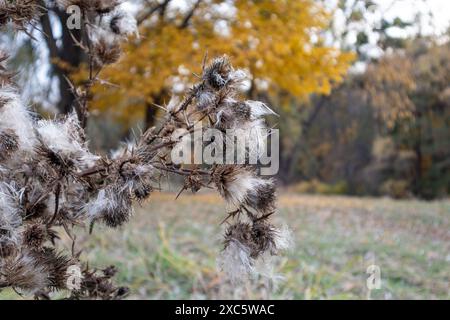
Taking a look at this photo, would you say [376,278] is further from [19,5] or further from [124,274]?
[19,5]

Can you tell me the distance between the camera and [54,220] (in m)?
1.65

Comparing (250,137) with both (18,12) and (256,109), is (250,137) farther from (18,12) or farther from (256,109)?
(18,12)

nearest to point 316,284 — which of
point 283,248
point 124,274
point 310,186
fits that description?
point 124,274

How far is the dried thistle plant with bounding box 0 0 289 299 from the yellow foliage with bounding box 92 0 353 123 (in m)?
4.79

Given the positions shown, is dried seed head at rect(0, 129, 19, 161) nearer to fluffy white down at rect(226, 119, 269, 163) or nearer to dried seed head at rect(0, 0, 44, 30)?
dried seed head at rect(0, 0, 44, 30)

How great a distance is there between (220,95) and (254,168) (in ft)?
0.75

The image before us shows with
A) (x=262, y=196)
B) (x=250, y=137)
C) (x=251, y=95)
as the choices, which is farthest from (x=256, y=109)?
(x=251, y=95)

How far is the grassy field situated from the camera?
12.2 feet

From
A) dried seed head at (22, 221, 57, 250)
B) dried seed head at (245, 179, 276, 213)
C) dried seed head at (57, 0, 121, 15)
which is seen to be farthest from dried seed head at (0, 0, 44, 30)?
dried seed head at (245, 179, 276, 213)

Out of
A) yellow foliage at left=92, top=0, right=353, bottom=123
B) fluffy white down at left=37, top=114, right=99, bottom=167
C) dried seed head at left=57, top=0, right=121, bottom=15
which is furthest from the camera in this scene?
yellow foliage at left=92, top=0, right=353, bottom=123

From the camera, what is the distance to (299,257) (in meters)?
4.96

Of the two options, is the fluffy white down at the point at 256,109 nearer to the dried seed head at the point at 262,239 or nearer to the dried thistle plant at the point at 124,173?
the dried thistle plant at the point at 124,173
